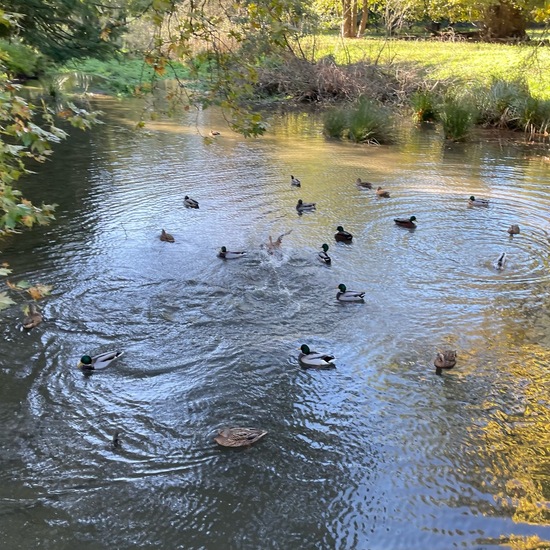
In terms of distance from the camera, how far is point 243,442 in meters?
5.50

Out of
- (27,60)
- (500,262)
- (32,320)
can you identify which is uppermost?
(27,60)

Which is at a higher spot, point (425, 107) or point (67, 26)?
point (67, 26)

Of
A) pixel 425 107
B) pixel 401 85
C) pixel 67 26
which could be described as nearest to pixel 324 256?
pixel 67 26

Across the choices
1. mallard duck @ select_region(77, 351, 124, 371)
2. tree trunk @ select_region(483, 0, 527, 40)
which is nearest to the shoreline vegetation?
tree trunk @ select_region(483, 0, 527, 40)

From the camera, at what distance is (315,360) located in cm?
679

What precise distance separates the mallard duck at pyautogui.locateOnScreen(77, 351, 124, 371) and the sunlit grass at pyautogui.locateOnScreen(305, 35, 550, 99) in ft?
65.0

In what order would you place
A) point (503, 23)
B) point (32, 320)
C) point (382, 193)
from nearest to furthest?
1. point (32, 320)
2. point (382, 193)
3. point (503, 23)

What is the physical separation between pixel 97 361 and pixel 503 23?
39861mm

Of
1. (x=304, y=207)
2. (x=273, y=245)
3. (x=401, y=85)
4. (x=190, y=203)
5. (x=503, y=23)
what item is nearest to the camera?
(x=273, y=245)

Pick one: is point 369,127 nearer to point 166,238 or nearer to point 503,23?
point 166,238

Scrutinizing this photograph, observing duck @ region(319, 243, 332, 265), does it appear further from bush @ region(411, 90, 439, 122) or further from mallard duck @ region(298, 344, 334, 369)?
bush @ region(411, 90, 439, 122)

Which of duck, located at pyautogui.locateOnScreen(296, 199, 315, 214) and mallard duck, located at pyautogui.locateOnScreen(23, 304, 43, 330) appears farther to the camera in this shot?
duck, located at pyautogui.locateOnScreen(296, 199, 315, 214)

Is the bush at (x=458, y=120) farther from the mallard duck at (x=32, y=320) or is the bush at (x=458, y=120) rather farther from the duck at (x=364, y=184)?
the mallard duck at (x=32, y=320)

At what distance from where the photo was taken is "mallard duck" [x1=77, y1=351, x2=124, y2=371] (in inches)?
259
